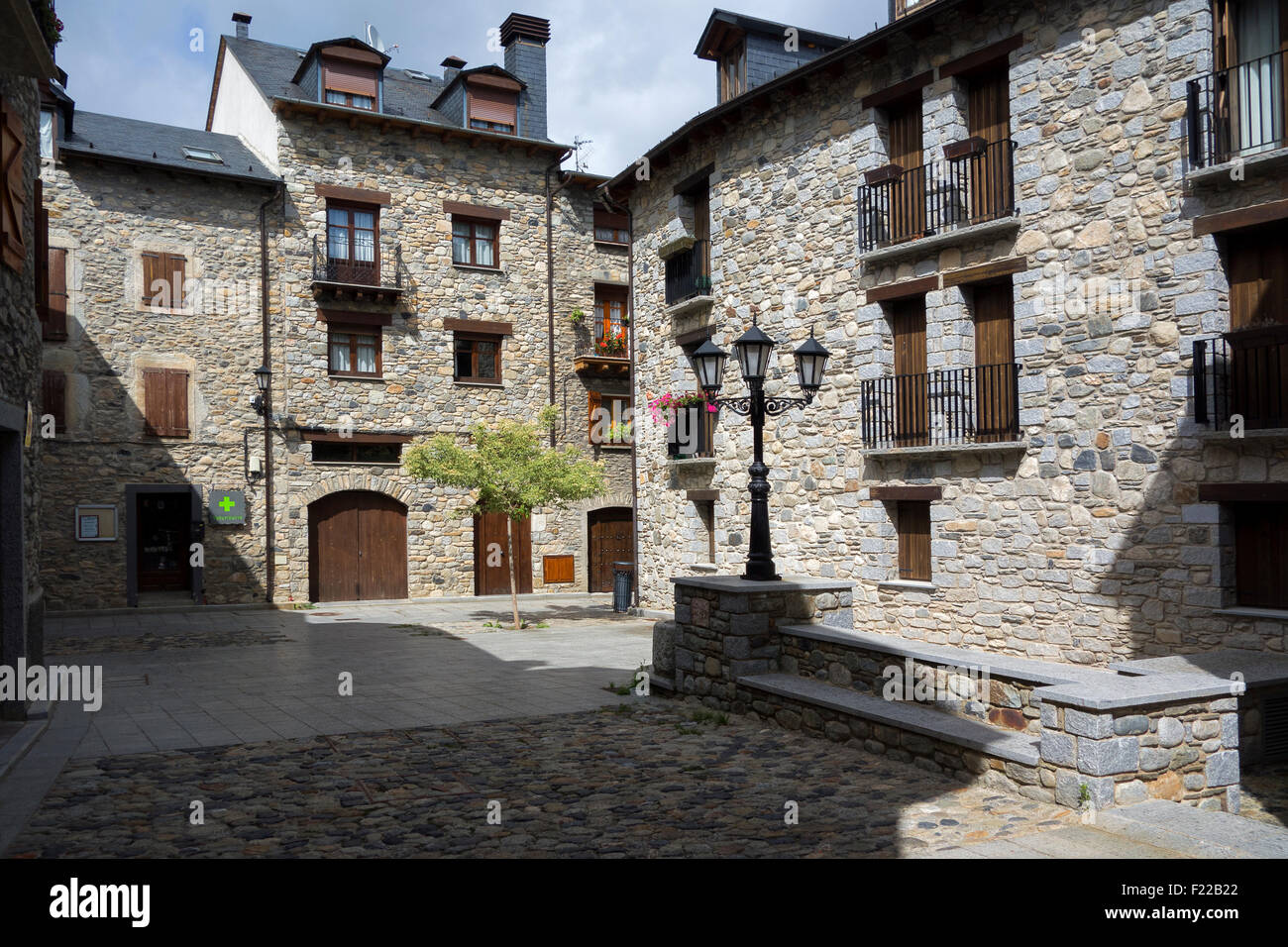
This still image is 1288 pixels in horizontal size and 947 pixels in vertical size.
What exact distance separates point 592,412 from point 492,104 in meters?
7.35

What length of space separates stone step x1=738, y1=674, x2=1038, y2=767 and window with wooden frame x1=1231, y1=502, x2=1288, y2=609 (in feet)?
14.5

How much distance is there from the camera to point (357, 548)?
21031 mm

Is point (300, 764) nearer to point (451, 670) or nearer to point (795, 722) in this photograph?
point (795, 722)

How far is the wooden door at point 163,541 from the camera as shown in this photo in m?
19.7

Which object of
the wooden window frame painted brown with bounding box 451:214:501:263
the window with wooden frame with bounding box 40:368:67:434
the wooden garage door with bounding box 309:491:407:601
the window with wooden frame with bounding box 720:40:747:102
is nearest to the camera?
the window with wooden frame with bounding box 720:40:747:102

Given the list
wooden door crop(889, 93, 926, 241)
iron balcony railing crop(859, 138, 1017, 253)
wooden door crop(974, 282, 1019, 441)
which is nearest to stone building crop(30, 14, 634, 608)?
wooden door crop(889, 93, 926, 241)

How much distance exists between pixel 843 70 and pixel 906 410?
194 inches

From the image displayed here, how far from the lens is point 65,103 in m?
18.7

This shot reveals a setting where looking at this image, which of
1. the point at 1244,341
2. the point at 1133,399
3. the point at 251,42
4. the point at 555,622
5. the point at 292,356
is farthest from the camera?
the point at 251,42

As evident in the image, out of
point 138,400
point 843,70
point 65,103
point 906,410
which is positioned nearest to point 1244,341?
point 906,410

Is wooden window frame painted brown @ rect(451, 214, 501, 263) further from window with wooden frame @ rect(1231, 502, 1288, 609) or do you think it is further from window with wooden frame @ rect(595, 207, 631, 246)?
window with wooden frame @ rect(1231, 502, 1288, 609)

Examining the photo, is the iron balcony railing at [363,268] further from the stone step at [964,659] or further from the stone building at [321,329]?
the stone step at [964,659]

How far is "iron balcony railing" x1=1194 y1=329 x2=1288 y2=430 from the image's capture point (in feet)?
29.5

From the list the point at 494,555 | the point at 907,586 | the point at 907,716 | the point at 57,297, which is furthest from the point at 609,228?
the point at 907,716
